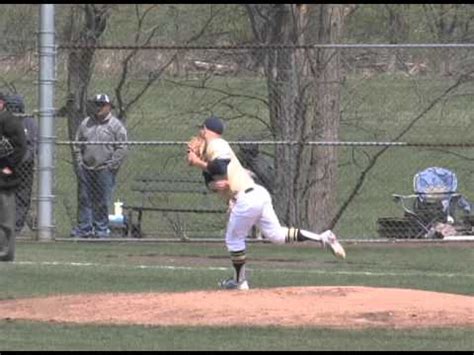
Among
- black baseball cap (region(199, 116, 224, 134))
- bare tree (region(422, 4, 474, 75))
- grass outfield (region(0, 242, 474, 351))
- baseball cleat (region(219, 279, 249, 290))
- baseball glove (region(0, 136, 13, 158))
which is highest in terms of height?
bare tree (region(422, 4, 474, 75))

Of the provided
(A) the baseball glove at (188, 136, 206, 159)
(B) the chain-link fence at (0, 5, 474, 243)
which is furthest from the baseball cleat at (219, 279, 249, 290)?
(B) the chain-link fence at (0, 5, 474, 243)

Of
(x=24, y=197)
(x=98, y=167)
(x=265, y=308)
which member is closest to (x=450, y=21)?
(x=98, y=167)

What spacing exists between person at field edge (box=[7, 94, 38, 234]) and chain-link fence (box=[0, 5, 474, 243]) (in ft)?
2.15

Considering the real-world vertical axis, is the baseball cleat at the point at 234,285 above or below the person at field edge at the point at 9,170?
below

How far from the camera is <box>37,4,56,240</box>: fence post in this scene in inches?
693

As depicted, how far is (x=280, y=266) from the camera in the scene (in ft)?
50.3

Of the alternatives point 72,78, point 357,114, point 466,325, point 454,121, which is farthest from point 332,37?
point 466,325

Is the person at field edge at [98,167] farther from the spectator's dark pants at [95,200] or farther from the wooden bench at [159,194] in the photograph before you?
the wooden bench at [159,194]

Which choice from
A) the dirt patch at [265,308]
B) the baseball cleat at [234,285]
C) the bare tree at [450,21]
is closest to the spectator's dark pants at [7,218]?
the dirt patch at [265,308]

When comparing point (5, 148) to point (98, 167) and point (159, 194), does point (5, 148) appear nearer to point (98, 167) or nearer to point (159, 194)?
point (98, 167)

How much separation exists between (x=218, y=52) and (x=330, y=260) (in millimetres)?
4551

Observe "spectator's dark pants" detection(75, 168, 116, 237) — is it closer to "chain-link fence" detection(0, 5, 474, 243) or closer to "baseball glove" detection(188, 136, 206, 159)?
"chain-link fence" detection(0, 5, 474, 243)

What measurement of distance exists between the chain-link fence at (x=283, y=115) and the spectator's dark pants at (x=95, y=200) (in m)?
0.07

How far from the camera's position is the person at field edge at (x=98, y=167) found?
17797 millimetres
